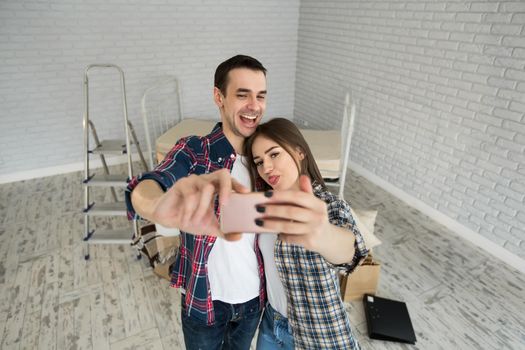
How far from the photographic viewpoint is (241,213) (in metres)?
0.55

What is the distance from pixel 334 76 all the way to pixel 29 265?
151 inches

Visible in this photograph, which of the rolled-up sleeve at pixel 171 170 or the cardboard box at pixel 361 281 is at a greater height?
the rolled-up sleeve at pixel 171 170

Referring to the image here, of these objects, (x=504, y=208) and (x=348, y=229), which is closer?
(x=348, y=229)

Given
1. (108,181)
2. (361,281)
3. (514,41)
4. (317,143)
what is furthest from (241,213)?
(514,41)

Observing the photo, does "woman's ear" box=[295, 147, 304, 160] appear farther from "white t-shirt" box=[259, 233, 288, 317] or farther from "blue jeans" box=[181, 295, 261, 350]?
"blue jeans" box=[181, 295, 261, 350]

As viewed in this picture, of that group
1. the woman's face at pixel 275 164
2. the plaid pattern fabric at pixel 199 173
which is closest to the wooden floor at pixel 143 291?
the plaid pattern fabric at pixel 199 173

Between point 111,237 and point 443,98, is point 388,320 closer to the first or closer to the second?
point 443,98

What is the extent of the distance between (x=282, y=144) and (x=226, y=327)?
2.44ft

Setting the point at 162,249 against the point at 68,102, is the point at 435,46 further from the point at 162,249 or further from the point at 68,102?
the point at 68,102

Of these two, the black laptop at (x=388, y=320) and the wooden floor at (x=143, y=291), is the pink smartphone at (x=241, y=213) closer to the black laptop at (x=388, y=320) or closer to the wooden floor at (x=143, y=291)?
the wooden floor at (x=143, y=291)

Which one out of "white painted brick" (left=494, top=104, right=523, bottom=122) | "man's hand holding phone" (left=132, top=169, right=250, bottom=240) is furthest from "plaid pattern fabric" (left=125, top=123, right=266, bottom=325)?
"white painted brick" (left=494, top=104, right=523, bottom=122)

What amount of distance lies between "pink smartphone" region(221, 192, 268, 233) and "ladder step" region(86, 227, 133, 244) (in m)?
2.19

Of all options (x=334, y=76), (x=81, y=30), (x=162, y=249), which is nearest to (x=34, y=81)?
(x=81, y=30)

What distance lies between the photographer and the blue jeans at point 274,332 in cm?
110
